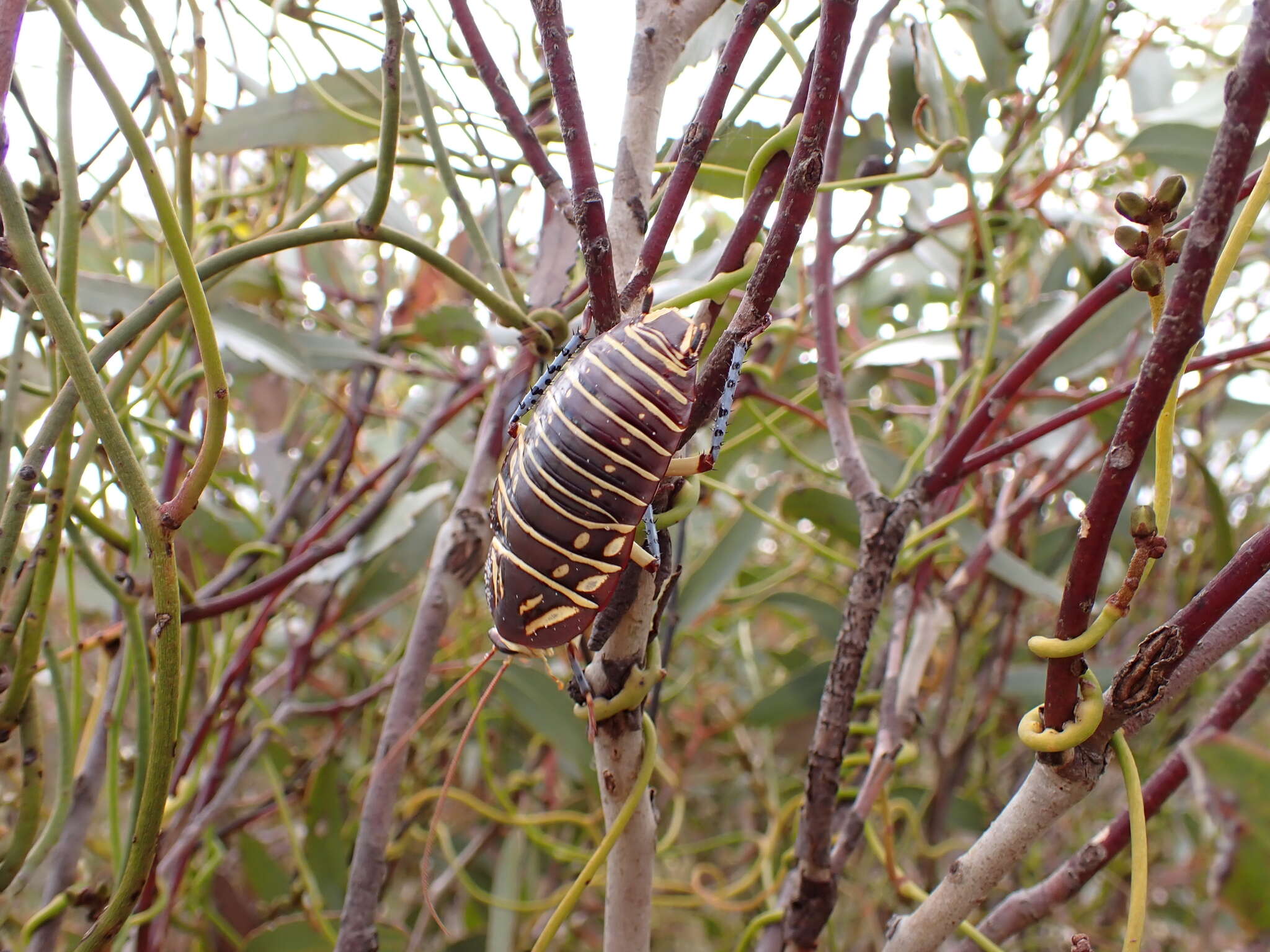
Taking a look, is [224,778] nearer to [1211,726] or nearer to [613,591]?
[613,591]

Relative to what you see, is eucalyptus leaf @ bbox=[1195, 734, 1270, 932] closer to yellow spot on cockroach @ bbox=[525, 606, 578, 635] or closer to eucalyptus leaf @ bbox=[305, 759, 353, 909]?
yellow spot on cockroach @ bbox=[525, 606, 578, 635]

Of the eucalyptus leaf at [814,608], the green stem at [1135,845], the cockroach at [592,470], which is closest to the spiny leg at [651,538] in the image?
the cockroach at [592,470]

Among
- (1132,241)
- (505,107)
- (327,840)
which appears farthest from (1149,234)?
(327,840)

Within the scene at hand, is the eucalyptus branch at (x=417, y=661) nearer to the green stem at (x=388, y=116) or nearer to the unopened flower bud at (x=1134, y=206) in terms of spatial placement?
the green stem at (x=388, y=116)

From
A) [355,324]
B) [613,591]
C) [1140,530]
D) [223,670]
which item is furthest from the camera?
[355,324]

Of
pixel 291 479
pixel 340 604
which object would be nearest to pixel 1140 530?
pixel 340 604

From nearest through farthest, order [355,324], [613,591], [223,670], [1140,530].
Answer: [1140,530], [613,591], [223,670], [355,324]

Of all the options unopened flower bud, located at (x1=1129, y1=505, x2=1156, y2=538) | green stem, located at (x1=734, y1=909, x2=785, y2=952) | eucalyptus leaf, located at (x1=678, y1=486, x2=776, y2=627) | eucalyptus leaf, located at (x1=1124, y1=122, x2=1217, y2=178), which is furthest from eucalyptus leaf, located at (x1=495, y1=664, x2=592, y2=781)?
eucalyptus leaf, located at (x1=1124, y1=122, x2=1217, y2=178)
